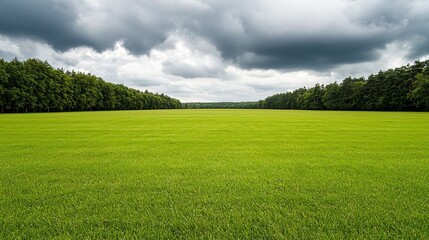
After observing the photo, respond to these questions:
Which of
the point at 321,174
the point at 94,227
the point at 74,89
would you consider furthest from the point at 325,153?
the point at 74,89

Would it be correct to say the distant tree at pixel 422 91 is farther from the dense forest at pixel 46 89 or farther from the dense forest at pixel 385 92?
the dense forest at pixel 46 89

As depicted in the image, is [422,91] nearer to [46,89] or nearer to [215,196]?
[215,196]

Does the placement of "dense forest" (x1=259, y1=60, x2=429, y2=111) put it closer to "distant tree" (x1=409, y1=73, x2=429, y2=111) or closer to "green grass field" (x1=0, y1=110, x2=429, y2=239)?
"distant tree" (x1=409, y1=73, x2=429, y2=111)

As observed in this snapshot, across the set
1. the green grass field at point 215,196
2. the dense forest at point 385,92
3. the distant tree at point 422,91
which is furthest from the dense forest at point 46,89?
the distant tree at point 422,91

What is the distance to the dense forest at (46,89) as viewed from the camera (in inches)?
2503

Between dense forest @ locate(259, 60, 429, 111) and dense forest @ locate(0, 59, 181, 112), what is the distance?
10248cm

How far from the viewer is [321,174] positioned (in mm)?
6113

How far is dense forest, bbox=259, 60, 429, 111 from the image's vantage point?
67562 millimetres

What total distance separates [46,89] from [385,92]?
114 meters

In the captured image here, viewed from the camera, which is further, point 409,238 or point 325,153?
point 325,153

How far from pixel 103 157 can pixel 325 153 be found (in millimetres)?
8212

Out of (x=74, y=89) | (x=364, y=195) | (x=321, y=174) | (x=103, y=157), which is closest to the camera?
(x=364, y=195)

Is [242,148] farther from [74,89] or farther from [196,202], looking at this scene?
[74,89]

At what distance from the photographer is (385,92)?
8188 centimetres
